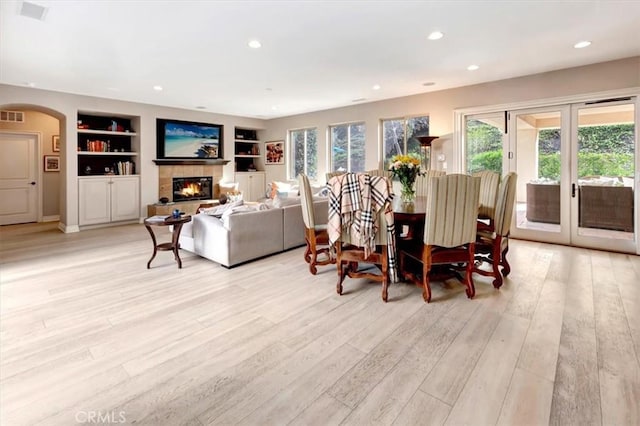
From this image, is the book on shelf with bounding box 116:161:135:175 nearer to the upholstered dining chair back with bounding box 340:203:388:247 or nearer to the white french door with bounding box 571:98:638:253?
the upholstered dining chair back with bounding box 340:203:388:247

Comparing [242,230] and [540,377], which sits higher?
[242,230]

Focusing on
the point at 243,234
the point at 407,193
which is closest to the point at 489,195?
the point at 407,193

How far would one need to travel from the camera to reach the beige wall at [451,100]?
175 inches

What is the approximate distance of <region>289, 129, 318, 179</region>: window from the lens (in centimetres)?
845

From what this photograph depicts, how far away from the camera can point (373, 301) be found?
2.88 metres

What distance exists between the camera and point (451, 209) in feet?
8.96

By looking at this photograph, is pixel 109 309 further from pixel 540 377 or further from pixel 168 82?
pixel 168 82

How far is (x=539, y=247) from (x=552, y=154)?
147 centimetres

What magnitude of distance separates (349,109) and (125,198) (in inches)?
211

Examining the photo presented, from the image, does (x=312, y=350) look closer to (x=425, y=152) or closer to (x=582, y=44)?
(x=582, y=44)

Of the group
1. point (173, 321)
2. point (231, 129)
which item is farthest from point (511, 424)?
point (231, 129)

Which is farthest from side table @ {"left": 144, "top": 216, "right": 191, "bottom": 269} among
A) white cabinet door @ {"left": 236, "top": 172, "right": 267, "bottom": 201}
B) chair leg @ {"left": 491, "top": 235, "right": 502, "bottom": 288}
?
white cabinet door @ {"left": 236, "top": 172, "right": 267, "bottom": 201}

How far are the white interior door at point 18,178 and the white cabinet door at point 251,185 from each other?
461cm

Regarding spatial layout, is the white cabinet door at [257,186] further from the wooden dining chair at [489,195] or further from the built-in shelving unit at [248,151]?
the wooden dining chair at [489,195]
